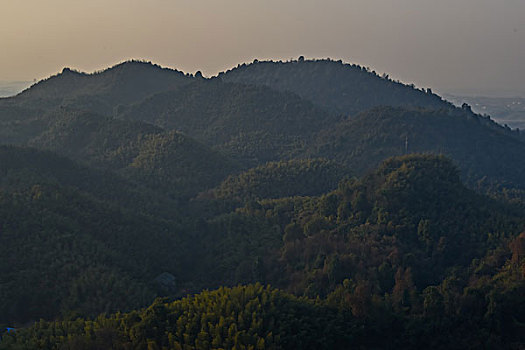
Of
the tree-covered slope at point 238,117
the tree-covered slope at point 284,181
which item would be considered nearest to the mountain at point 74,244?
the tree-covered slope at point 284,181

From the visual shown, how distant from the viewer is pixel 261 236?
40.5 m

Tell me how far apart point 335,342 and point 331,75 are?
399 ft

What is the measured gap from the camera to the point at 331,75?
136 metres

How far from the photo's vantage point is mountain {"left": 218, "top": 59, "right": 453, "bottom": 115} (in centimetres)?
12338

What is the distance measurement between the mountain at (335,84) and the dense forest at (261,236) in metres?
35.2

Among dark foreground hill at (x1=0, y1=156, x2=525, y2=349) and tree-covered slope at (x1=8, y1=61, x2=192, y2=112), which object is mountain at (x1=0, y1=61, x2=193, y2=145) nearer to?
tree-covered slope at (x1=8, y1=61, x2=192, y2=112)

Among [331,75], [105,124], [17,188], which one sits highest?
[331,75]

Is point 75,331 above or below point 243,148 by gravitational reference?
below

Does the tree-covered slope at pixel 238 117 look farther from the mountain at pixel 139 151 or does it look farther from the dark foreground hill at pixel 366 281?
the dark foreground hill at pixel 366 281

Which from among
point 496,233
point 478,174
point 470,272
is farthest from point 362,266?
point 478,174

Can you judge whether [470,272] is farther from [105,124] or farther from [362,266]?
[105,124]

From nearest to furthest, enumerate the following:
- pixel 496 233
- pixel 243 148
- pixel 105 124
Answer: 1. pixel 496 233
2. pixel 105 124
3. pixel 243 148

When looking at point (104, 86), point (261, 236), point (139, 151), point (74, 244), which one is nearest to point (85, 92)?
point (104, 86)

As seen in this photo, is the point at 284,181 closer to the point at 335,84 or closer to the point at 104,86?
the point at 104,86
